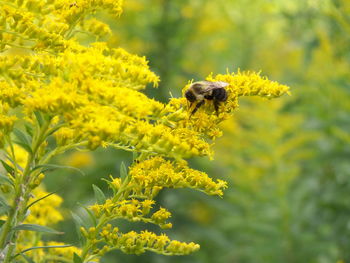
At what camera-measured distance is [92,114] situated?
89.7 inches

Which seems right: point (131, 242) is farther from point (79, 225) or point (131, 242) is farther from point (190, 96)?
point (190, 96)

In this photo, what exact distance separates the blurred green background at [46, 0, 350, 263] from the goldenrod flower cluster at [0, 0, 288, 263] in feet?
10.2

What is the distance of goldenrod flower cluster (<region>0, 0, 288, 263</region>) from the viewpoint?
233 cm

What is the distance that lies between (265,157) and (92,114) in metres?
4.36

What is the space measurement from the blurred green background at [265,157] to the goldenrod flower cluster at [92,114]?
10.2 ft

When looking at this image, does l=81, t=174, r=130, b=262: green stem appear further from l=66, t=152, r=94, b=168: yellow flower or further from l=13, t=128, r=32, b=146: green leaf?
l=66, t=152, r=94, b=168: yellow flower

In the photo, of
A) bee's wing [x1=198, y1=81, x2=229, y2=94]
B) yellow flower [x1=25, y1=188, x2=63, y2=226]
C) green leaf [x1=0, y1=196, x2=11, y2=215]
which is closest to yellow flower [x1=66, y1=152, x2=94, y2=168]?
yellow flower [x1=25, y1=188, x2=63, y2=226]

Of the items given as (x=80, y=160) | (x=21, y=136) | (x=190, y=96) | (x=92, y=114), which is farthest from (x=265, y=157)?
(x=92, y=114)

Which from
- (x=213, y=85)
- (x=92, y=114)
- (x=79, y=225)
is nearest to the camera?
(x=92, y=114)

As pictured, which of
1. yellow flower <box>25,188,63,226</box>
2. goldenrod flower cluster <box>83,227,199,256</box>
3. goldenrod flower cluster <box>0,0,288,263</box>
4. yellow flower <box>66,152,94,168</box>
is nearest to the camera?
goldenrod flower cluster <box>0,0,288,263</box>

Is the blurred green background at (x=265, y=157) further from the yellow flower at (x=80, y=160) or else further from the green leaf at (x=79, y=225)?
the green leaf at (x=79, y=225)

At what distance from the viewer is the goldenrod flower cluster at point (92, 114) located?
2.33 m

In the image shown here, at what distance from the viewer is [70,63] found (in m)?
2.40

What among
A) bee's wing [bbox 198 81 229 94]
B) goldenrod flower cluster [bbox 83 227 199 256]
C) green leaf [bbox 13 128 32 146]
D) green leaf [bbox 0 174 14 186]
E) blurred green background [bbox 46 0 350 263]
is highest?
blurred green background [bbox 46 0 350 263]
